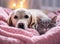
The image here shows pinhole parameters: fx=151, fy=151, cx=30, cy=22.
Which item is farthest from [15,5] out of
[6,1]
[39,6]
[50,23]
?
[50,23]

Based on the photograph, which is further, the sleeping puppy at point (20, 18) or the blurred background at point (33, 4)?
the blurred background at point (33, 4)

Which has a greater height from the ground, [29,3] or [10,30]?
[10,30]

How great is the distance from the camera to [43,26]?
1452mm

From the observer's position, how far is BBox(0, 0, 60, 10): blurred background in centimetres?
306

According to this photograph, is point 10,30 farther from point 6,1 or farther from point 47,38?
point 6,1

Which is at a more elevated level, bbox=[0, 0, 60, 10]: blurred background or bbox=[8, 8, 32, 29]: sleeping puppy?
bbox=[8, 8, 32, 29]: sleeping puppy

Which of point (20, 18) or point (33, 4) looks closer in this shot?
point (20, 18)

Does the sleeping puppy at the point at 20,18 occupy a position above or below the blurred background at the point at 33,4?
above

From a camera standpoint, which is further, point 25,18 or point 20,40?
point 25,18

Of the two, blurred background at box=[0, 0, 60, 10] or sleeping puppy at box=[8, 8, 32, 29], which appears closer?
sleeping puppy at box=[8, 8, 32, 29]

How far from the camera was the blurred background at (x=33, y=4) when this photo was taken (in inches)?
121

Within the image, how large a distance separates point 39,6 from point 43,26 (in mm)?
1696

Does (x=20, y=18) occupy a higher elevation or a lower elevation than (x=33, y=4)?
higher

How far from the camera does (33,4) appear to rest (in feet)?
10.3
